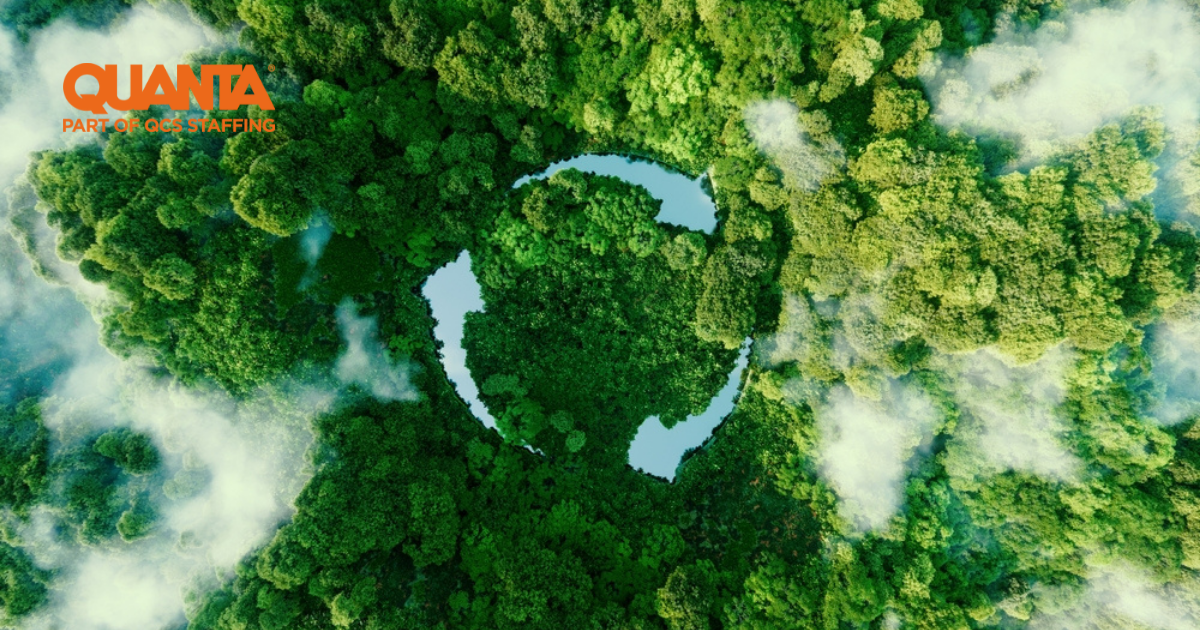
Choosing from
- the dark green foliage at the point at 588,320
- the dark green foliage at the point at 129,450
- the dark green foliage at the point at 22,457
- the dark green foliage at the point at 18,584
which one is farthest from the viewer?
the dark green foliage at the point at 588,320

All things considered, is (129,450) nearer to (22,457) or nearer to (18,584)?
(22,457)

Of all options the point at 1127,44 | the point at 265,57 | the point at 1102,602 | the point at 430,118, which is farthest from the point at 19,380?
the point at 1127,44

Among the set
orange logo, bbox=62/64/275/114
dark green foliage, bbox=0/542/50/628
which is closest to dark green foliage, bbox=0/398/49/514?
dark green foliage, bbox=0/542/50/628

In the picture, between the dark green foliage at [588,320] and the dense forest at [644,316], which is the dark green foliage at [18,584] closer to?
the dense forest at [644,316]

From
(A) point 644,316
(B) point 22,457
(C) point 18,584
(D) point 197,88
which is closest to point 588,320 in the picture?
(A) point 644,316

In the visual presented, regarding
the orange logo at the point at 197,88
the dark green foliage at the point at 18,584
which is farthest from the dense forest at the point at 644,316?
the orange logo at the point at 197,88

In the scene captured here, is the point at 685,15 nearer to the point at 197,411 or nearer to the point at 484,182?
the point at 484,182

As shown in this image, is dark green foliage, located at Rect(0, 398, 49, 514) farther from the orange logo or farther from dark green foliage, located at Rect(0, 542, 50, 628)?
the orange logo

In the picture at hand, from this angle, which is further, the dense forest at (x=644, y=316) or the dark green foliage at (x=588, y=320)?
the dark green foliage at (x=588, y=320)
